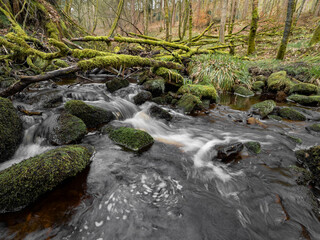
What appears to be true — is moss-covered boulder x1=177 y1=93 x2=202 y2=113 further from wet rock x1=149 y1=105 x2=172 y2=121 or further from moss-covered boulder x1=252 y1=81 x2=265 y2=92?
moss-covered boulder x1=252 y1=81 x2=265 y2=92

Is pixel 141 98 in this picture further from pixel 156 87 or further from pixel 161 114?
pixel 161 114

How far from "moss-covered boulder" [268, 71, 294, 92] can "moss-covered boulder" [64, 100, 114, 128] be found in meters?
7.07

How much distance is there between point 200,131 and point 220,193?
2185 mm

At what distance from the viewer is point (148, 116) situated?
5.15 m

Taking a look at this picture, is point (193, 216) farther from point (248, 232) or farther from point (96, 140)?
point (96, 140)

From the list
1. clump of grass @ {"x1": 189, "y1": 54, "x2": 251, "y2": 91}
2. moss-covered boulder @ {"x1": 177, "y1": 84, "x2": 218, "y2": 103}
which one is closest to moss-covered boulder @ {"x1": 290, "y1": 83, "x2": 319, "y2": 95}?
clump of grass @ {"x1": 189, "y1": 54, "x2": 251, "y2": 91}

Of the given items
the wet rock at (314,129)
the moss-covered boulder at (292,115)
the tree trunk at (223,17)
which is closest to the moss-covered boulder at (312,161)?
the wet rock at (314,129)

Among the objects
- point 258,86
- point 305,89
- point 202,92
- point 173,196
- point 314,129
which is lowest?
point 173,196

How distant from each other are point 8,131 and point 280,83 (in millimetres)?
8934

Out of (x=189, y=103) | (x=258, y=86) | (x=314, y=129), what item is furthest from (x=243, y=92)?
(x=314, y=129)

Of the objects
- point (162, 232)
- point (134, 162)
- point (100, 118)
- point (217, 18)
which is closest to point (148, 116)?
point (100, 118)

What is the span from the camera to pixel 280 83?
276 inches

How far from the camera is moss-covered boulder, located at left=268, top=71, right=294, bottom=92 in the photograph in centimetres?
685

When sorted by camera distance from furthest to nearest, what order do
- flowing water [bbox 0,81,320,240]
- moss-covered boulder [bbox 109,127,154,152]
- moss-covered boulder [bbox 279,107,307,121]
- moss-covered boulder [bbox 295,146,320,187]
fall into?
1. moss-covered boulder [bbox 279,107,307,121]
2. moss-covered boulder [bbox 109,127,154,152]
3. moss-covered boulder [bbox 295,146,320,187]
4. flowing water [bbox 0,81,320,240]
